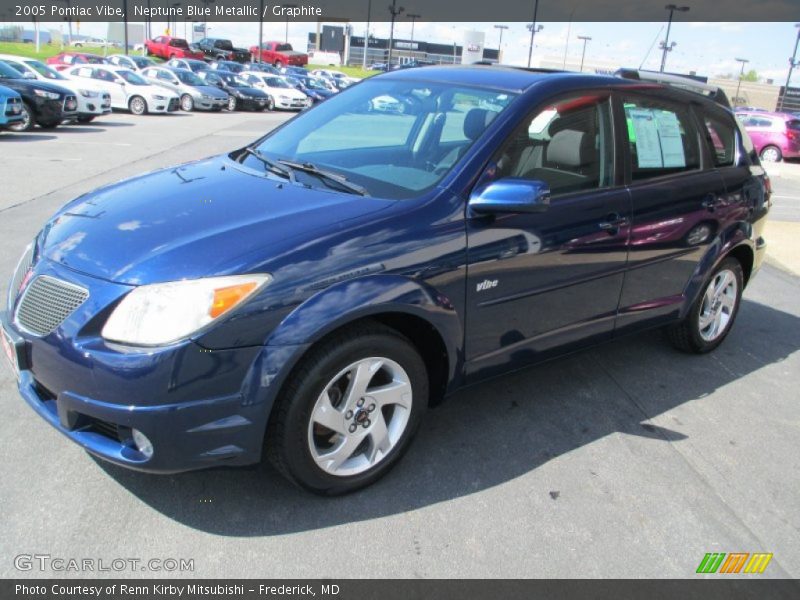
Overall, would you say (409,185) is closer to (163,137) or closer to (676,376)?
(676,376)

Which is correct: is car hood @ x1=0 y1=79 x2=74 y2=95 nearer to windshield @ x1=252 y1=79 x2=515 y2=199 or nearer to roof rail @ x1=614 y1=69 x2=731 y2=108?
windshield @ x1=252 y1=79 x2=515 y2=199

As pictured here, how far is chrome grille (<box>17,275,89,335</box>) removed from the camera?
2.51 m

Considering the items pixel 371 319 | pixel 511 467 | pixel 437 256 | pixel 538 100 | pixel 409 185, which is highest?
pixel 538 100

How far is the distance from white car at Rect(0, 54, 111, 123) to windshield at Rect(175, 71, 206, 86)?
8016 mm

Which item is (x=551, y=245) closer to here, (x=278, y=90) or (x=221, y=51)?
(x=278, y=90)

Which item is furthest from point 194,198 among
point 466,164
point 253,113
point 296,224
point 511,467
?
point 253,113

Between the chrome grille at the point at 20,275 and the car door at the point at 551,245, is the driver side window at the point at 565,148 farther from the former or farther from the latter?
the chrome grille at the point at 20,275

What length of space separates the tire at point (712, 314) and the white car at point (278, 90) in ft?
96.9

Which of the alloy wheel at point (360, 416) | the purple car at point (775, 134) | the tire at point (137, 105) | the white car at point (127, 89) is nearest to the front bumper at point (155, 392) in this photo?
the alloy wheel at point (360, 416)

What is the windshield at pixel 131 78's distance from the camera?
23078 mm

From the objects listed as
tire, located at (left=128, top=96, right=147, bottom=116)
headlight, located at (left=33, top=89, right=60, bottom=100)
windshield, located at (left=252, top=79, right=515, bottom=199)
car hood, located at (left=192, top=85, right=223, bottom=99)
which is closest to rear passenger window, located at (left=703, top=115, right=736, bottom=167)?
windshield, located at (left=252, top=79, right=515, bottom=199)

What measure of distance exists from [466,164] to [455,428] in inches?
54.4

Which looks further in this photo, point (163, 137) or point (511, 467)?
Answer: point (163, 137)

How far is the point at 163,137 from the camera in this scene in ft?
54.0
